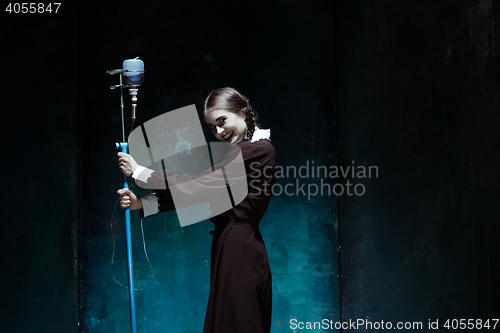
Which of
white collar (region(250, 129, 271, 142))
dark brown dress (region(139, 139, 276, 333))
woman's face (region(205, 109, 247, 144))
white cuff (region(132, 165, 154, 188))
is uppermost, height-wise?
woman's face (region(205, 109, 247, 144))

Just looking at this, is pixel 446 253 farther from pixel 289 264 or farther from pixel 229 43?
pixel 229 43

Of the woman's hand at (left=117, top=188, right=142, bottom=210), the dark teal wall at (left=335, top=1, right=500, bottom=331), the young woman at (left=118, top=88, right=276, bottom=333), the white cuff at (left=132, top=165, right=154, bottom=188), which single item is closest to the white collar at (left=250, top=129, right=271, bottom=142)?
the young woman at (left=118, top=88, right=276, bottom=333)

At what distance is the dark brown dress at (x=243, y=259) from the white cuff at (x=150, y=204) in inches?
1.6

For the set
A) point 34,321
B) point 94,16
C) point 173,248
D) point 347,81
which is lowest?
point 34,321

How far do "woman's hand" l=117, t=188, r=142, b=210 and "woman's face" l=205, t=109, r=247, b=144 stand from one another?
1.71 ft

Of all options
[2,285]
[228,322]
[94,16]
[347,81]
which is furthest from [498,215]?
[2,285]

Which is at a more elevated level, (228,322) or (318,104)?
(318,104)

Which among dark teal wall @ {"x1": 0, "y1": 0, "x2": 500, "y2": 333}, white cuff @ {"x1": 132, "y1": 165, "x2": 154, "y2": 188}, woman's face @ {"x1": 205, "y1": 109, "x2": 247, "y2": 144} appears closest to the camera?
white cuff @ {"x1": 132, "y1": 165, "x2": 154, "y2": 188}

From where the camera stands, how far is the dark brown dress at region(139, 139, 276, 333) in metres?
2.02

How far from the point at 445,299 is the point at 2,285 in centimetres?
318

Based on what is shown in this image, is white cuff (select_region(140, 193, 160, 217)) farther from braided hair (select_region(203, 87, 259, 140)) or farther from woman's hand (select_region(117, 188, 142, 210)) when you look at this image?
braided hair (select_region(203, 87, 259, 140))

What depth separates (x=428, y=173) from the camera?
3062 mm

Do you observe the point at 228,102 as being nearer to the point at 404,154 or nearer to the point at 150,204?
the point at 150,204

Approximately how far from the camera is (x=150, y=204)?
2076 millimetres
